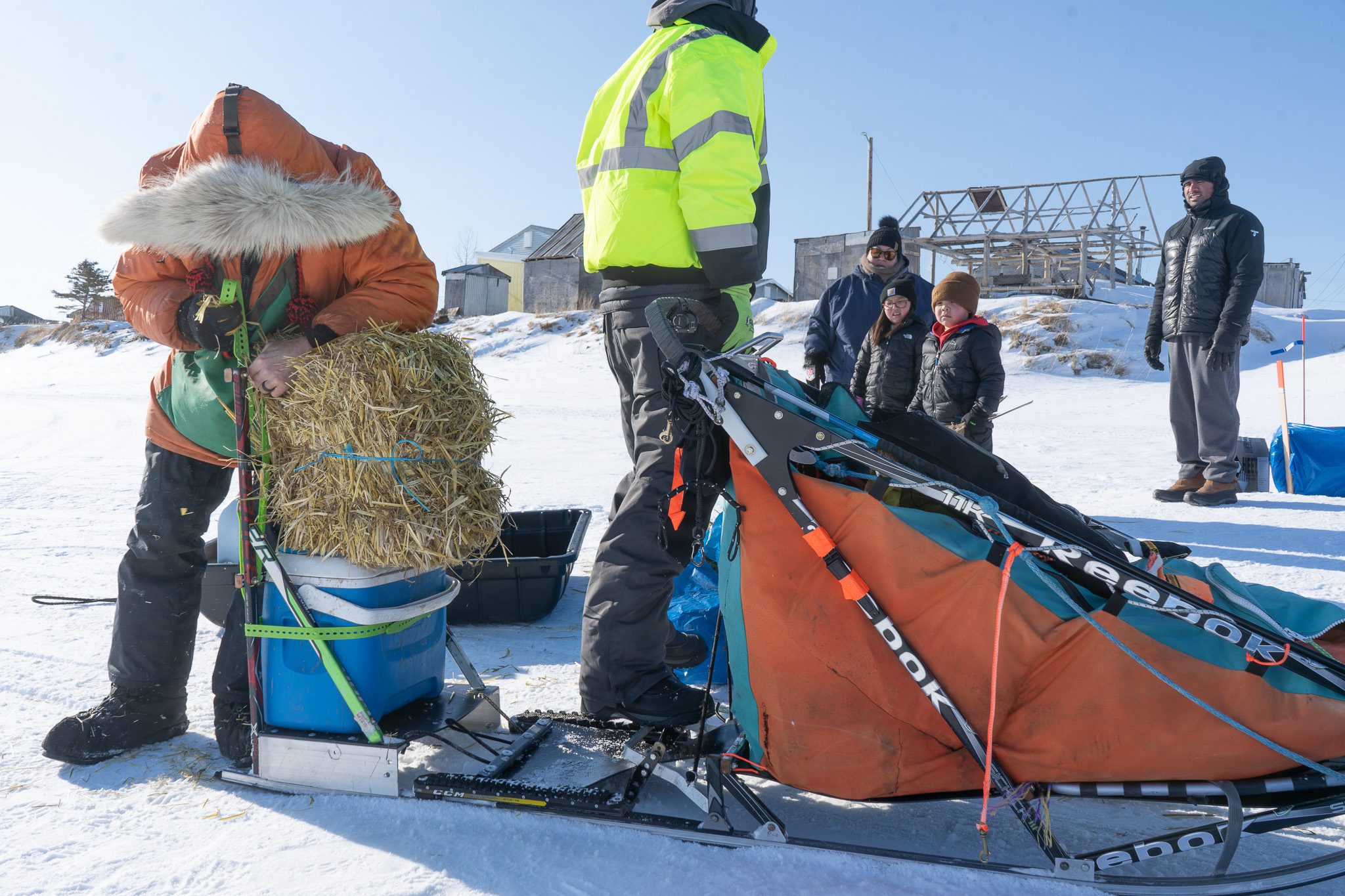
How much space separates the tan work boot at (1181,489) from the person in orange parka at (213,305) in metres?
4.93

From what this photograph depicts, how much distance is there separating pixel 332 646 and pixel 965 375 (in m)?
3.48

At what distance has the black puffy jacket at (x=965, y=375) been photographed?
4559mm

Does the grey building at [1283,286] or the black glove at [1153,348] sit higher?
the grey building at [1283,286]

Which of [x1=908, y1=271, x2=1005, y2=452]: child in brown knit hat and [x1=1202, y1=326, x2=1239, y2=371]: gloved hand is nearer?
[x1=908, y1=271, x2=1005, y2=452]: child in brown knit hat

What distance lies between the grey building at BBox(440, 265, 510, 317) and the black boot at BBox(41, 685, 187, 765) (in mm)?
29891

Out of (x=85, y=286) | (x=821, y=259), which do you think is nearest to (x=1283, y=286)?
(x=821, y=259)

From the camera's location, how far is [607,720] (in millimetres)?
2482

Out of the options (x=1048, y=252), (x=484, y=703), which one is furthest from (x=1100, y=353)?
(x=484, y=703)

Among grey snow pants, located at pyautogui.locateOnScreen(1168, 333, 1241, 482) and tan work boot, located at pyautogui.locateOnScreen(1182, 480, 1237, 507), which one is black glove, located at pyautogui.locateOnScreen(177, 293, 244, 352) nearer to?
grey snow pants, located at pyautogui.locateOnScreen(1168, 333, 1241, 482)

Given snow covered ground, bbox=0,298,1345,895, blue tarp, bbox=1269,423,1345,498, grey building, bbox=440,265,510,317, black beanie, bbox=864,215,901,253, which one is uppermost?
grey building, bbox=440,265,510,317

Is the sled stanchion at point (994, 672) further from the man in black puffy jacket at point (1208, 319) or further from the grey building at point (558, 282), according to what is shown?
the grey building at point (558, 282)

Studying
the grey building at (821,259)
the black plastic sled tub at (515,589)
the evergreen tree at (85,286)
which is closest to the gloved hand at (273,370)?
the black plastic sled tub at (515,589)

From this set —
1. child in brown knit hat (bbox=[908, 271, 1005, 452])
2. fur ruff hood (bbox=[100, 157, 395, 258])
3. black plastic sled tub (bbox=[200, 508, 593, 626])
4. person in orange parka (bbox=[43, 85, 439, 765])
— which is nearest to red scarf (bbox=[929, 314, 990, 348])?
child in brown knit hat (bbox=[908, 271, 1005, 452])

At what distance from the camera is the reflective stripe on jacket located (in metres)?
2.30
